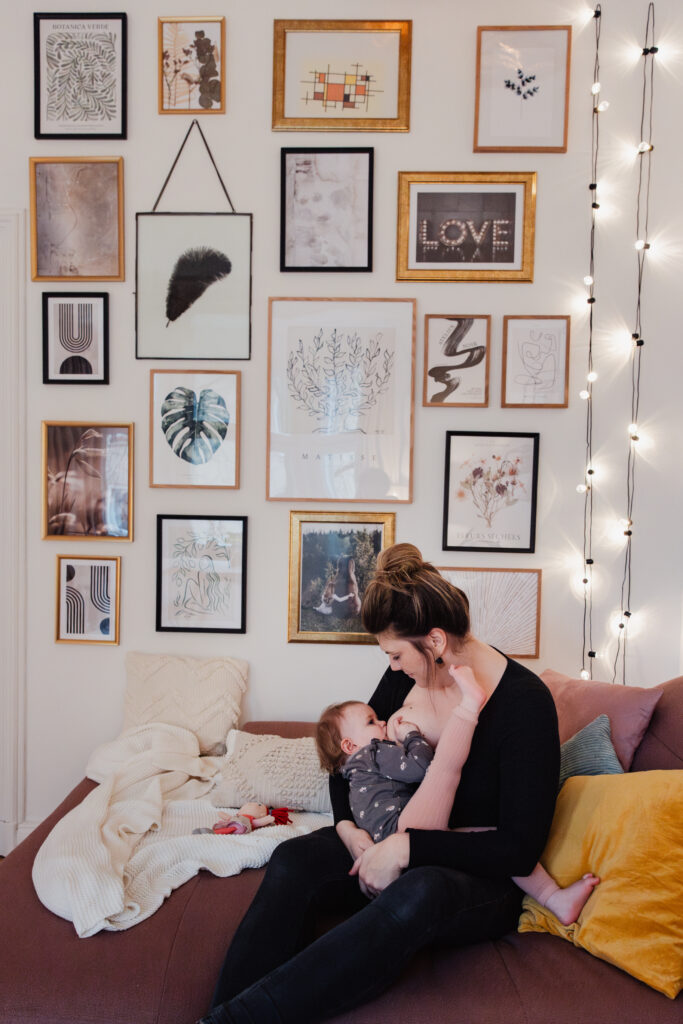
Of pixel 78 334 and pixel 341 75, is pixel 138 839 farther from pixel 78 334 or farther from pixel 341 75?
pixel 341 75

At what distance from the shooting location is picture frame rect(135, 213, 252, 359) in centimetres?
243

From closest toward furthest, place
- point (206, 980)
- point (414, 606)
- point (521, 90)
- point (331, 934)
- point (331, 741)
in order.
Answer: point (331, 934)
point (206, 980)
point (414, 606)
point (331, 741)
point (521, 90)

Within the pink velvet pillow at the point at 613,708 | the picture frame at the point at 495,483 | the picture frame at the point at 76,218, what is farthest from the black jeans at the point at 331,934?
the picture frame at the point at 76,218

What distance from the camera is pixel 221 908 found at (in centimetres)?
157

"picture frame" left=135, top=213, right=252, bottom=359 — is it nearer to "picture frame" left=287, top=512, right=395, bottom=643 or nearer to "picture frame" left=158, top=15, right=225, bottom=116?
"picture frame" left=158, top=15, right=225, bottom=116

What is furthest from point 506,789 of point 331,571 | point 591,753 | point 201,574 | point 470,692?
point 201,574

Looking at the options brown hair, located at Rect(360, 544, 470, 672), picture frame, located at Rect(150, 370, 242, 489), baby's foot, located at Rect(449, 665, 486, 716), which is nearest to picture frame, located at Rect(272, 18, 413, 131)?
picture frame, located at Rect(150, 370, 242, 489)

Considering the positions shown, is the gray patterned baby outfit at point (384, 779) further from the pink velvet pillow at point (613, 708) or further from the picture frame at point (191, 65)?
the picture frame at point (191, 65)

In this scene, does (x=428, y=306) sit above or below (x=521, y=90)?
below

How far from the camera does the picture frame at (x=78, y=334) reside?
247 centimetres

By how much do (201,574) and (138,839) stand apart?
3.08 ft

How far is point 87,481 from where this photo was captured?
8.23ft

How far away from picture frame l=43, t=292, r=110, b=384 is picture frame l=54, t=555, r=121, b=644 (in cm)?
67

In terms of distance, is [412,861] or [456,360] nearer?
[412,861]
